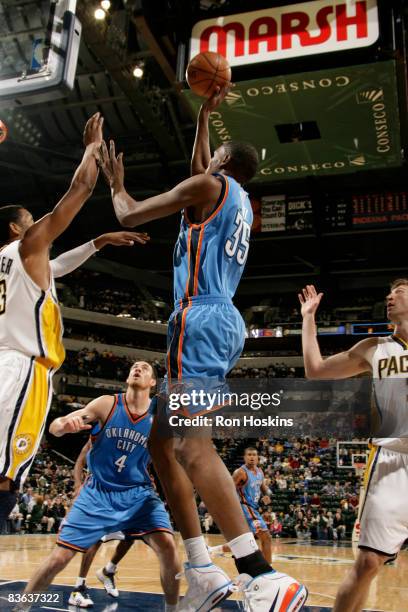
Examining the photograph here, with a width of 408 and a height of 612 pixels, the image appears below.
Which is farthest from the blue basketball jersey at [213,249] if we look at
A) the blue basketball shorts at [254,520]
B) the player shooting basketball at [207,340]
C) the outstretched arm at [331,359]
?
the blue basketball shorts at [254,520]

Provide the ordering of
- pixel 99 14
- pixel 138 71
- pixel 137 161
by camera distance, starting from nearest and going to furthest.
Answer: pixel 99 14 → pixel 138 71 → pixel 137 161

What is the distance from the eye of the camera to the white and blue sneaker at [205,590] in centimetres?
230

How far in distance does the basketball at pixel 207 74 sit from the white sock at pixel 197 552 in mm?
2486

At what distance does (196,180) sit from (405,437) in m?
1.83

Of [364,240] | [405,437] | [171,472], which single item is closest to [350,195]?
[364,240]

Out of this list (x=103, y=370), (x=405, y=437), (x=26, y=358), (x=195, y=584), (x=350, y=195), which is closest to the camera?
(x=195, y=584)

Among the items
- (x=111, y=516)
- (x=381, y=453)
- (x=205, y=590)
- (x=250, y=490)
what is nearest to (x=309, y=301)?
(x=381, y=453)

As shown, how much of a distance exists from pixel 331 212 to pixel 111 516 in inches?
510

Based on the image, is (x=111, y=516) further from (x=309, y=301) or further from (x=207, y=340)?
(x=207, y=340)

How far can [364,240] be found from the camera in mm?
20953

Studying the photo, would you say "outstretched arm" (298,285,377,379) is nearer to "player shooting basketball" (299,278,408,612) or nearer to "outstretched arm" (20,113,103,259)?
"player shooting basketball" (299,278,408,612)

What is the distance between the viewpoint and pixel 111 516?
15.3ft

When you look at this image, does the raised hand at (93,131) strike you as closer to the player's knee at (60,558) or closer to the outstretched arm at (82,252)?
the outstretched arm at (82,252)

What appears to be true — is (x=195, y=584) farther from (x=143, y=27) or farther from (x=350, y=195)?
(x=350, y=195)
